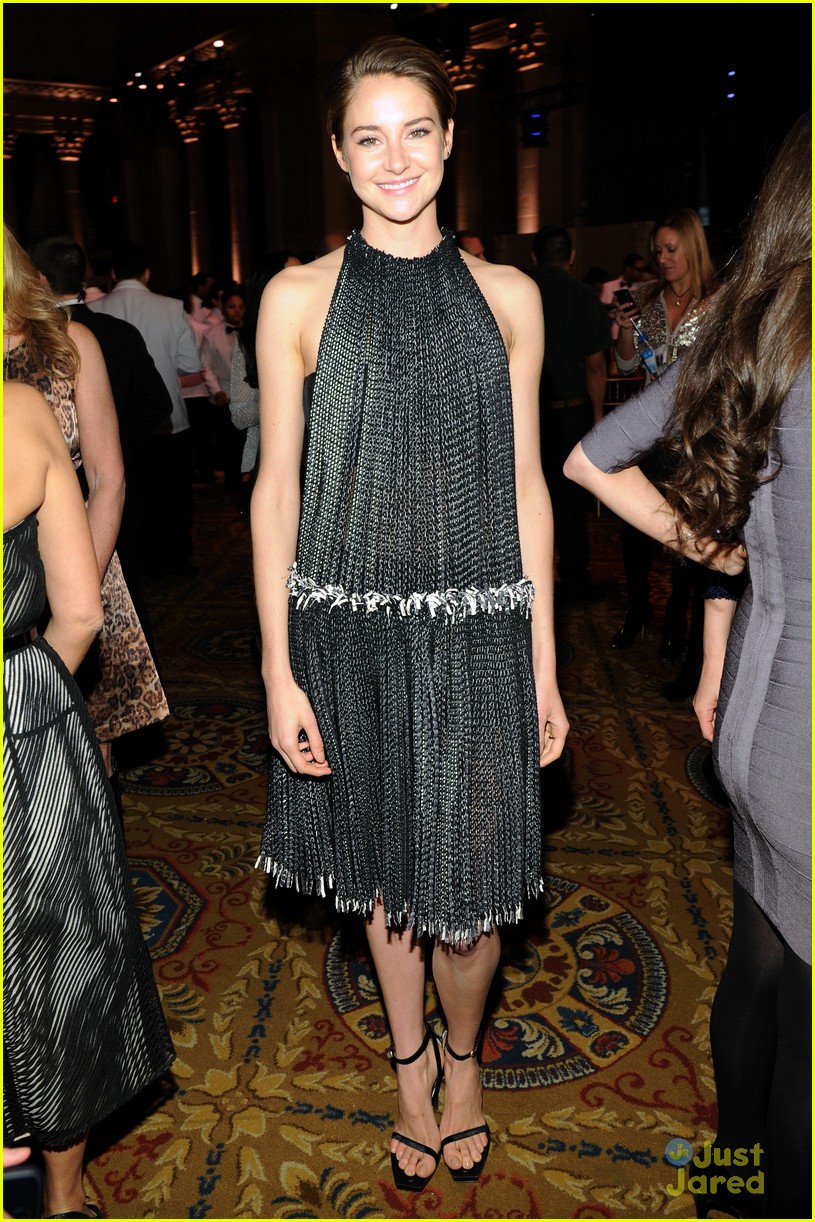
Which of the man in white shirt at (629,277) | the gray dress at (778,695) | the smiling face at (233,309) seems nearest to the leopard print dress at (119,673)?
the gray dress at (778,695)

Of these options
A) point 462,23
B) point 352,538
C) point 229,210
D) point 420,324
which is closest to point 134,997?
point 352,538

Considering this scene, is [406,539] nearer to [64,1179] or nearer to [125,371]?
[64,1179]

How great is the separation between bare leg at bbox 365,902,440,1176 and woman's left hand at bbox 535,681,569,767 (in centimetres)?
41

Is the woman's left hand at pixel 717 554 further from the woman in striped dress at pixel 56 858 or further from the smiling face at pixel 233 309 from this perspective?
the smiling face at pixel 233 309

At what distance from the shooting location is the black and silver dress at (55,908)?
4.93 feet

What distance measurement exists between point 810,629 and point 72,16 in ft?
54.4

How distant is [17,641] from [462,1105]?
48.8 inches

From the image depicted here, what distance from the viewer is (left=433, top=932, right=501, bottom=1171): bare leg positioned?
6.27ft

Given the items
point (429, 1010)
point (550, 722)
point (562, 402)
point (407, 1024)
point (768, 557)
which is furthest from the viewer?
point (562, 402)

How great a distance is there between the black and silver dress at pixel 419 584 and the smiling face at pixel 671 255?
2381mm

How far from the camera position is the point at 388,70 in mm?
1577

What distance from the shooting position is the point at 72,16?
47.9 ft

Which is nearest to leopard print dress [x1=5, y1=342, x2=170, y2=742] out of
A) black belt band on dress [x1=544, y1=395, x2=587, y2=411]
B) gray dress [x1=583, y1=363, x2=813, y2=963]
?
gray dress [x1=583, y1=363, x2=813, y2=963]

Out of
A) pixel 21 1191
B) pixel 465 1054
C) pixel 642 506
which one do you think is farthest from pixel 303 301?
pixel 465 1054
